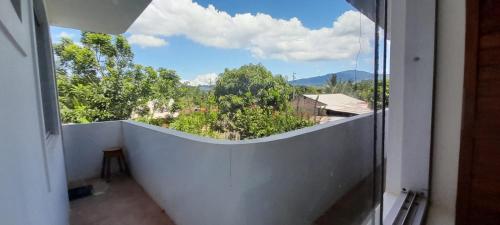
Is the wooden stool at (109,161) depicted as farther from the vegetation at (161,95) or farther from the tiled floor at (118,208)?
the vegetation at (161,95)

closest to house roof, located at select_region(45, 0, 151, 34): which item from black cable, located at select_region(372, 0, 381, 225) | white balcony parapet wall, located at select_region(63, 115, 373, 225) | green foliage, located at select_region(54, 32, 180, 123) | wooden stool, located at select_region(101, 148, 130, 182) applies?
white balcony parapet wall, located at select_region(63, 115, 373, 225)

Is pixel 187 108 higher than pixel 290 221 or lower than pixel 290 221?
higher

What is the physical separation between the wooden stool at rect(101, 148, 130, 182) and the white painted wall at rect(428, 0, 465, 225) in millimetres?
3669

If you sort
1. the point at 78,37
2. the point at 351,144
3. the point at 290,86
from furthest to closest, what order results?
1. the point at 78,37
2. the point at 290,86
3. the point at 351,144

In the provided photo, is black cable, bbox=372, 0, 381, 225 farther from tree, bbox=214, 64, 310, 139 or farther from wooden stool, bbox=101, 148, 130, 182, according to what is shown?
wooden stool, bbox=101, 148, 130, 182

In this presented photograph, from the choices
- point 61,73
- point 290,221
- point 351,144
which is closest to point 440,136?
point 351,144

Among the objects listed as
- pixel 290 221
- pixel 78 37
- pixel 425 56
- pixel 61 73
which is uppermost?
pixel 78 37

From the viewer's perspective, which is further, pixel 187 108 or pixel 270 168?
pixel 187 108

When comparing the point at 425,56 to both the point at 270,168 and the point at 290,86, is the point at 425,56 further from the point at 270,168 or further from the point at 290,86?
the point at 290,86

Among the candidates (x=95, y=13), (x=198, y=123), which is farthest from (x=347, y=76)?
(x=198, y=123)

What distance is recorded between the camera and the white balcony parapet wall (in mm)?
1359

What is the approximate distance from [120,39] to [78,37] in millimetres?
1032

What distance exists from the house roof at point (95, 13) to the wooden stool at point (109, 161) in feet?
5.87

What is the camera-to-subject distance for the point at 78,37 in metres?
6.02
